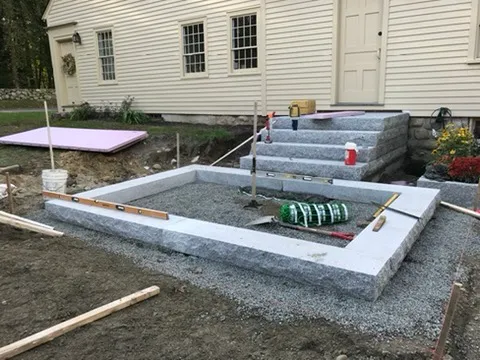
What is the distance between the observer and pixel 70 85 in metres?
13.5

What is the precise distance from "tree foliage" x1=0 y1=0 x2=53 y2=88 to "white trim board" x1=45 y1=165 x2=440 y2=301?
19.8 metres

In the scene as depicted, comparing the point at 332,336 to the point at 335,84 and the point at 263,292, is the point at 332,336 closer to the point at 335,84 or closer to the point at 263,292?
the point at 263,292

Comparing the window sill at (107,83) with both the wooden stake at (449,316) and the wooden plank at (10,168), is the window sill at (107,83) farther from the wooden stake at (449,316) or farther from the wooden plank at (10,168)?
the wooden stake at (449,316)

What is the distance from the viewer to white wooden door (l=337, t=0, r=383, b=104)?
288 inches

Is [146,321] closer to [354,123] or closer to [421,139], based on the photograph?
[354,123]

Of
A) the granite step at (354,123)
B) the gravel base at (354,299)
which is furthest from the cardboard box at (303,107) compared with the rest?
the gravel base at (354,299)

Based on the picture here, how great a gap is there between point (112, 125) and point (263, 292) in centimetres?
867

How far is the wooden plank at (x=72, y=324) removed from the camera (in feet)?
6.93

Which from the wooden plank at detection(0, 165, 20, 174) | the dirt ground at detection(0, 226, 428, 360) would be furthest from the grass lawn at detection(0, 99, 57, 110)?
the dirt ground at detection(0, 226, 428, 360)

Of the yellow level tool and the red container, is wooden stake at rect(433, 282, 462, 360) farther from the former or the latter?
the red container

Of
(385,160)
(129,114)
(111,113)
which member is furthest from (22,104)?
(385,160)

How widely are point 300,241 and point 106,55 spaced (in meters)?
10.8

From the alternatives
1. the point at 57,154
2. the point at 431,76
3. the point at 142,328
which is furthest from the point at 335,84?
the point at 142,328

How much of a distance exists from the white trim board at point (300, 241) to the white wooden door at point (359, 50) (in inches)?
133
